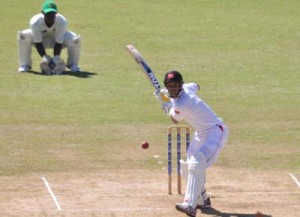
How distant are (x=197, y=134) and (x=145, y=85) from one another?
23.7ft

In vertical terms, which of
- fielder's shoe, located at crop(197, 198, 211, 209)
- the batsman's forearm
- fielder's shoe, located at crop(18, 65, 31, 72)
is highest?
the batsman's forearm

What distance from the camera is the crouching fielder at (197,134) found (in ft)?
37.7

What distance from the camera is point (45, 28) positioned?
19672mm

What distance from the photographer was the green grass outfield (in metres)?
14.7

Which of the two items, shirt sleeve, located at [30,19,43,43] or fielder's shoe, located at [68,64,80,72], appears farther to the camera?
fielder's shoe, located at [68,64,80,72]

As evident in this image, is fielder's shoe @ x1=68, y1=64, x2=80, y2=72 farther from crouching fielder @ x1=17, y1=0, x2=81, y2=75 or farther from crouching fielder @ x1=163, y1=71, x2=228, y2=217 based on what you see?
crouching fielder @ x1=163, y1=71, x2=228, y2=217

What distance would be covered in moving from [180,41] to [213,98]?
16.3ft

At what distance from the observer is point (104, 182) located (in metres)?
13.1

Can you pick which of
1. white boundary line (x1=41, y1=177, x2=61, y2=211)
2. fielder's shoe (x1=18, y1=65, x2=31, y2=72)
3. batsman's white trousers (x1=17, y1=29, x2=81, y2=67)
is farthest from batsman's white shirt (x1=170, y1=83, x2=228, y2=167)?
fielder's shoe (x1=18, y1=65, x2=31, y2=72)

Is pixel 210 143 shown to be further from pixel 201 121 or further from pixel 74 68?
pixel 74 68

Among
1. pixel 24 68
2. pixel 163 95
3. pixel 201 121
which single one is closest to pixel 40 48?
pixel 24 68

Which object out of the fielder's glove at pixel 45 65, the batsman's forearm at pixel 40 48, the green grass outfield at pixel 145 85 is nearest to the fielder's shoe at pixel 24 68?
the green grass outfield at pixel 145 85

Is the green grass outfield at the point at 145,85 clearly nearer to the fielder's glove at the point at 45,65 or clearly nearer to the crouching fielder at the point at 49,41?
the fielder's glove at the point at 45,65

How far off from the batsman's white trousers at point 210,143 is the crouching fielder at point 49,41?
809 cm
